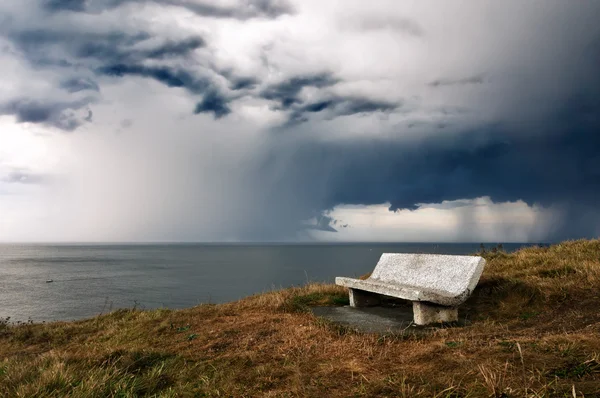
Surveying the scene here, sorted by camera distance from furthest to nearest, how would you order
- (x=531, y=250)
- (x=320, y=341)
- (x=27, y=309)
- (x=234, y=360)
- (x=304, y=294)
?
(x=27, y=309), (x=531, y=250), (x=304, y=294), (x=320, y=341), (x=234, y=360)

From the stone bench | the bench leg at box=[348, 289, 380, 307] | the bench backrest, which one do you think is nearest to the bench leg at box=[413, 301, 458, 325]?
the stone bench

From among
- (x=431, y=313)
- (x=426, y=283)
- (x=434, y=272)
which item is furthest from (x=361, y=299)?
(x=431, y=313)

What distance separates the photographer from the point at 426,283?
763cm

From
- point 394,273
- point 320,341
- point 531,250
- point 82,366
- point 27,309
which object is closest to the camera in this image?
point 82,366

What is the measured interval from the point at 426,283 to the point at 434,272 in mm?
251

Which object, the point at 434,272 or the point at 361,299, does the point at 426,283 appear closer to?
the point at 434,272

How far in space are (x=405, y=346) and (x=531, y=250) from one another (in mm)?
8966

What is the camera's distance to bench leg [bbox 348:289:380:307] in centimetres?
848

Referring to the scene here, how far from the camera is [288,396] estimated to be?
3615mm

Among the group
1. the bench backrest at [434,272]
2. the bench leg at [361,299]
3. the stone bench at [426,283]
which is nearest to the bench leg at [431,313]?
the stone bench at [426,283]

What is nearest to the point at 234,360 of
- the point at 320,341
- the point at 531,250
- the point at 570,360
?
the point at 320,341

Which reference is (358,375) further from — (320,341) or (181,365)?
(181,365)

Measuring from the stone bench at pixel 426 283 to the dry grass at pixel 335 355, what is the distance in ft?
1.76

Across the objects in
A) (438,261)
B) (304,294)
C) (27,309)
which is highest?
(438,261)
